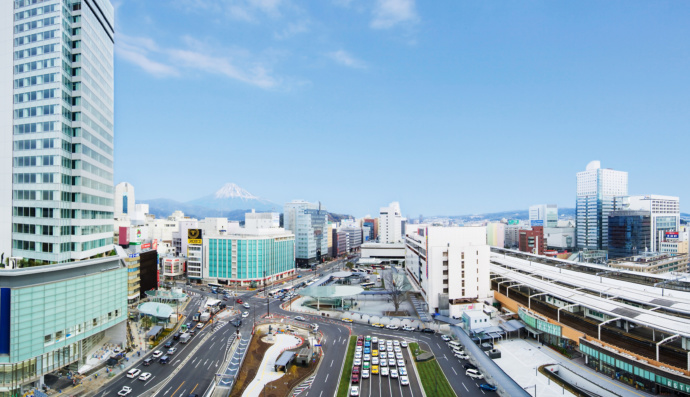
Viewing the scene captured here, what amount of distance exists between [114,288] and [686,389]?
48.6m

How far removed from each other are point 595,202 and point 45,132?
155 m

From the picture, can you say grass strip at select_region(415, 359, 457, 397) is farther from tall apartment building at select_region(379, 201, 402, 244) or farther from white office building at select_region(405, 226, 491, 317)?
tall apartment building at select_region(379, 201, 402, 244)

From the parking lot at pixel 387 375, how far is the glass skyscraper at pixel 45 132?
2812cm

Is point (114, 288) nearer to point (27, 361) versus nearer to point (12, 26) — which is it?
point (27, 361)

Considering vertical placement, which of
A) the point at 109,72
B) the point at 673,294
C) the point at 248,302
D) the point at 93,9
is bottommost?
the point at 248,302

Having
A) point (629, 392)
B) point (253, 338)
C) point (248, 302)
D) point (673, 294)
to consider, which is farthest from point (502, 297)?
point (248, 302)

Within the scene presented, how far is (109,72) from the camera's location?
4388 cm

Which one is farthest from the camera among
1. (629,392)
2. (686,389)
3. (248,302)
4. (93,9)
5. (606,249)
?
(606,249)

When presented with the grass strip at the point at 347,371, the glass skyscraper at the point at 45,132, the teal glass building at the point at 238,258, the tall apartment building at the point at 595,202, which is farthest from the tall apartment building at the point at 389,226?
the glass skyscraper at the point at 45,132

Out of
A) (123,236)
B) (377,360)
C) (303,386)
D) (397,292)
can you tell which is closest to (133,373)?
(303,386)

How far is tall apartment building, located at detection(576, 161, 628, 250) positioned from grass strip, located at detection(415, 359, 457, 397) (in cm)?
12515

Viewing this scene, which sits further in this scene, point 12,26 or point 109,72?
point 109,72

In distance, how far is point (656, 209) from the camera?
139625 millimetres

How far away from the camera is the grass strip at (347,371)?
101 feet
